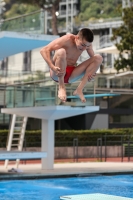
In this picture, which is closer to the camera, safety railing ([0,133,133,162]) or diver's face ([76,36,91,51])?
diver's face ([76,36,91,51])

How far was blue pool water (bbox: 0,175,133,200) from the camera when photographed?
18672mm

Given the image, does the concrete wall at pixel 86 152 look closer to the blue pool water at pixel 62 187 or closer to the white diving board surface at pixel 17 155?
the white diving board surface at pixel 17 155

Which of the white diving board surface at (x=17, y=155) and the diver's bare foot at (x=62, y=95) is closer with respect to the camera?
the diver's bare foot at (x=62, y=95)

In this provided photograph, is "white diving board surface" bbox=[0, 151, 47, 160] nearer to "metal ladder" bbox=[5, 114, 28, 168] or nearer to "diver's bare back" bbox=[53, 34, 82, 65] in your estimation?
"metal ladder" bbox=[5, 114, 28, 168]

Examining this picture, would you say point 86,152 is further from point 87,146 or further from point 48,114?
point 48,114

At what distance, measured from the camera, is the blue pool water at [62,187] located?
735 inches

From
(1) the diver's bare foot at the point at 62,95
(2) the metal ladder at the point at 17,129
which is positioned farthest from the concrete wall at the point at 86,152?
(1) the diver's bare foot at the point at 62,95

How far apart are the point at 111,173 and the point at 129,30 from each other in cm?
1723

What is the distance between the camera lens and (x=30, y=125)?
118 feet

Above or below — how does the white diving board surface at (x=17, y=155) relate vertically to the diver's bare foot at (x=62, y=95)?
below

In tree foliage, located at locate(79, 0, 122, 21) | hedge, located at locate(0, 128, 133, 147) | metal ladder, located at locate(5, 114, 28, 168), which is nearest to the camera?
metal ladder, located at locate(5, 114, 28, 168)

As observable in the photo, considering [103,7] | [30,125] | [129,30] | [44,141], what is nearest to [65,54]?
[44,141]

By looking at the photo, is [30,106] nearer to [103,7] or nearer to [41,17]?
[41,17]

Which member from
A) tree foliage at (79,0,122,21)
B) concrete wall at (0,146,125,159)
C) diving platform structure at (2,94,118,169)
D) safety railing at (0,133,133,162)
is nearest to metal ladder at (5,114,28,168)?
diving platform structure at (2,94,118,169)
